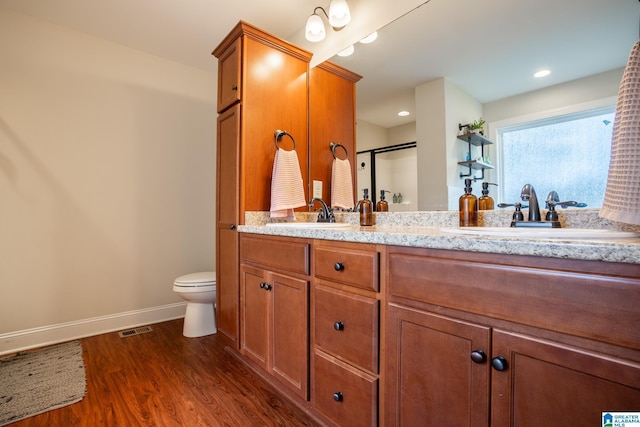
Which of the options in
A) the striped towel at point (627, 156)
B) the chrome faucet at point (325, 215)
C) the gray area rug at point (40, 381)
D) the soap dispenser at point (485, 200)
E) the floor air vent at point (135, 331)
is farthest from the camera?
the floor air vent at point (135, 331)

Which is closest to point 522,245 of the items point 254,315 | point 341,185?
point 254,315

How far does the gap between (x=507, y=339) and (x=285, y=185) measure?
150cm

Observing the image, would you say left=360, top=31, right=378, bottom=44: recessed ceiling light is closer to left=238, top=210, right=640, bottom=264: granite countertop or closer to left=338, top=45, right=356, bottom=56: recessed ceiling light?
left=338, top=45, right=356, bottom=56: recessed ceiling light

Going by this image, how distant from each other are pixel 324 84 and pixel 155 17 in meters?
1.32

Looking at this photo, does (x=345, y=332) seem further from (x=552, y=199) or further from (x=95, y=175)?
(x=95, y=175)

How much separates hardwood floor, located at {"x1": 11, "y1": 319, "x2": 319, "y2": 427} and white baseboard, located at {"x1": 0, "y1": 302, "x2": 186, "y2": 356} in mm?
196

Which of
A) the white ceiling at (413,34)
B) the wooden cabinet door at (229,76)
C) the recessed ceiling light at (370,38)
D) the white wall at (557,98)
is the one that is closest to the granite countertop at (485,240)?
the white wall at (557,98)

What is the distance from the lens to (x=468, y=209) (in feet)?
4.25

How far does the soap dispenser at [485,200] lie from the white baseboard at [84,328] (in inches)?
103

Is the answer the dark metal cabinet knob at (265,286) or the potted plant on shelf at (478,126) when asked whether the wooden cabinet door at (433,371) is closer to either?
the dark metal cabinet knob at (265,286)

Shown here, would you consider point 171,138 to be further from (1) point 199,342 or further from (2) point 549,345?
(2) point 549,345

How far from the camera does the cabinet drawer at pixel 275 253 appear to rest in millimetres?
1300

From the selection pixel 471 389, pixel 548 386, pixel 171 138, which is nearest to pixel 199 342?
pixel 171 138

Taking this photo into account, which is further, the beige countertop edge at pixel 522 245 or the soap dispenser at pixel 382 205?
the soap dispenser at pixel 382 205
